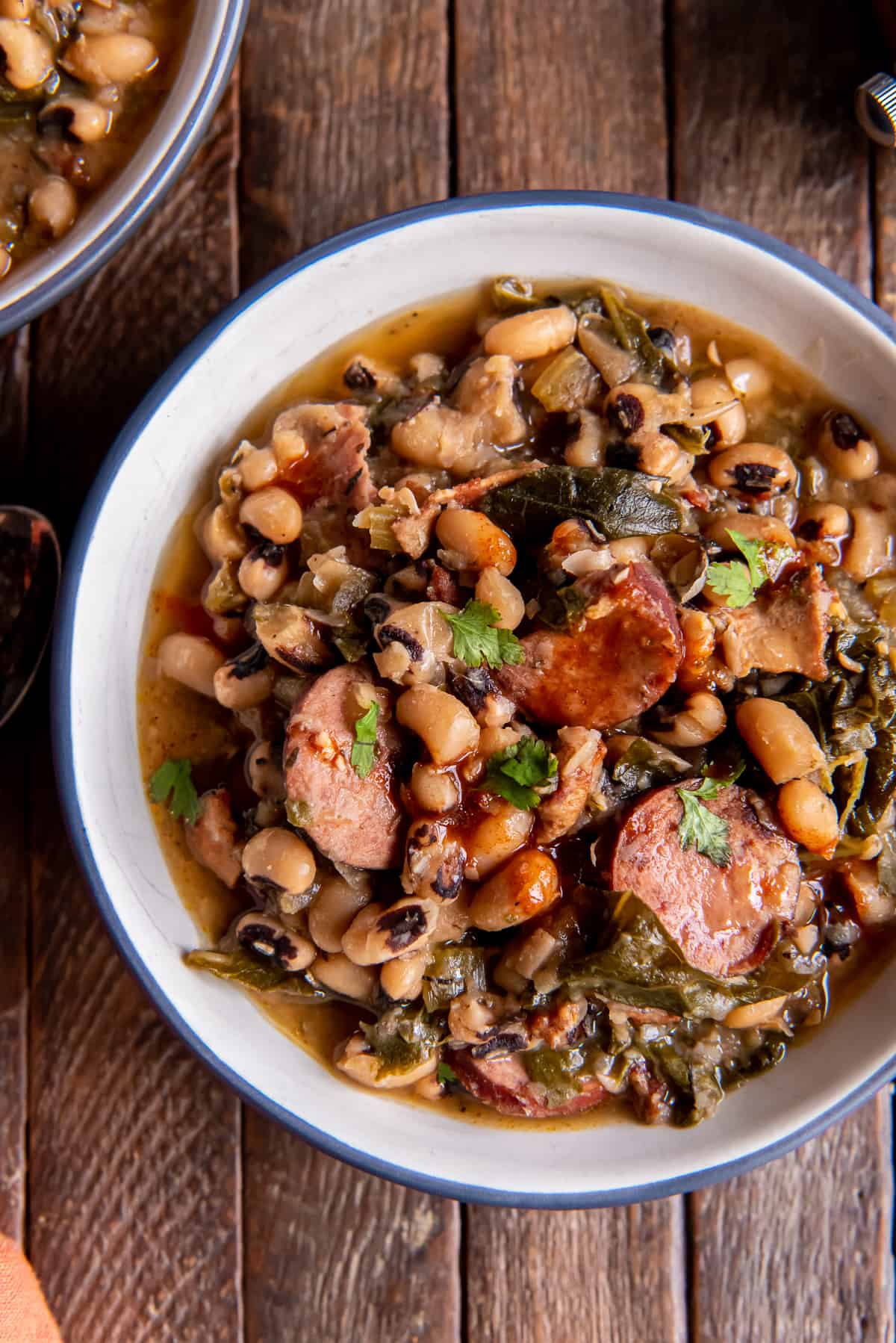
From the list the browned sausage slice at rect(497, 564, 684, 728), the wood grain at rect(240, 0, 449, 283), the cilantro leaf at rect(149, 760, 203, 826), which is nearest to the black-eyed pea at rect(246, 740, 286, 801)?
the cilantro leaf at rect(149, 760, 203, 826)

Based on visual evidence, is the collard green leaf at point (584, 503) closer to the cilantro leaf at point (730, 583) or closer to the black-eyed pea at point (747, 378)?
the cilantro leaf at point (730, 583)

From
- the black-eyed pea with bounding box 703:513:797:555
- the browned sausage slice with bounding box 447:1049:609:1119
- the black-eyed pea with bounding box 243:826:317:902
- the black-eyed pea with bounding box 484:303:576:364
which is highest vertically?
the black-eyed pea with bounding box 484:303:576:364

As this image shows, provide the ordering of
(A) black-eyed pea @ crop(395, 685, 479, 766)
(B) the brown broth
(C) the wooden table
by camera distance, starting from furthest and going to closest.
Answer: (C) the wooden table → (B) the brown broth → (A) black-eyed pea @ crop(395, 685, 479, 766)

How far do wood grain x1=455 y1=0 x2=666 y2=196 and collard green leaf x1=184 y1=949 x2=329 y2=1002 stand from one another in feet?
7.56

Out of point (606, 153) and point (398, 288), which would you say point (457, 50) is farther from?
point (398, 288)

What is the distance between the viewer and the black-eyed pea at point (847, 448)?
2.85 metres

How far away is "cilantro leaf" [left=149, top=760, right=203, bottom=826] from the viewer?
9.45 feet

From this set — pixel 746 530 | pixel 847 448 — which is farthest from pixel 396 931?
pixel 847 448

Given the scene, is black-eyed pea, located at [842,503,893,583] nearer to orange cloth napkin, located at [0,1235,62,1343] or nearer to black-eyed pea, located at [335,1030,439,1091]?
black-eyed pea, located at [335,1030,439,1091]

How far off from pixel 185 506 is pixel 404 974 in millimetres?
1367

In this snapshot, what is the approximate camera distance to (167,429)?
2777 millimetres

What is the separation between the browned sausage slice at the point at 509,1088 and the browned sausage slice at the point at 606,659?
90 cm

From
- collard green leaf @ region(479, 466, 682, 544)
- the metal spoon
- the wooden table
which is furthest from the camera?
the wooden table

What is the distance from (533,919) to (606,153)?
227cm
